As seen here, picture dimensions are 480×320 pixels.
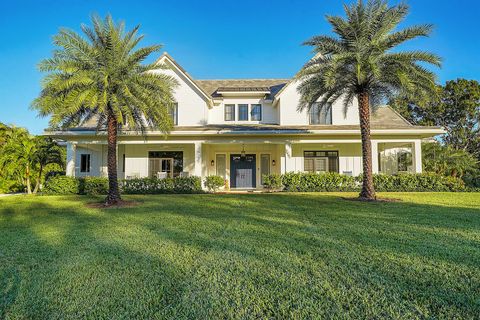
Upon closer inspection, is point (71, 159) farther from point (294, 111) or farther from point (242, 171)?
point (294, 111)

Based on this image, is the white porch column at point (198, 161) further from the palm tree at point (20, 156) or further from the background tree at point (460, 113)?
the background tree at point (460, 113)

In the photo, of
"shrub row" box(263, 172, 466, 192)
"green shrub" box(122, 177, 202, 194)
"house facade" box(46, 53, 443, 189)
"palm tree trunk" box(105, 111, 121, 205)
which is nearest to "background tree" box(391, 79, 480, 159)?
"house facade" box(46, 53, 443, 189)

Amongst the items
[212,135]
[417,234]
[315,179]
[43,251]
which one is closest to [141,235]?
[43,251]

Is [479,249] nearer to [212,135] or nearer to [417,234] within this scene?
[417,234]

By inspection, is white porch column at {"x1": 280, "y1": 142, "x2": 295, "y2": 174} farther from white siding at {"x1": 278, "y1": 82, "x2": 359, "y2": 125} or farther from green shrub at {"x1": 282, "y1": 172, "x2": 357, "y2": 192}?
white siding at {"x1": 278, "y1": 82, "x2": 359, "y2": 125}

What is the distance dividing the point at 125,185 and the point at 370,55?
14562 millimetres

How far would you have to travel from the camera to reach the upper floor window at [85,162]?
19969 mm

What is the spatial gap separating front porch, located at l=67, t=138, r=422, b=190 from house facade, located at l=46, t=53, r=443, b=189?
0.07m

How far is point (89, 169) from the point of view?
19.9 meters

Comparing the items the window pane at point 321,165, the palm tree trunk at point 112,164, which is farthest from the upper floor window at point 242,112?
the palm tree trunk at point 112,164

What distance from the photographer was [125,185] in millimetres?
16672

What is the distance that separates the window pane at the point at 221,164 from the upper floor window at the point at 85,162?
916cm

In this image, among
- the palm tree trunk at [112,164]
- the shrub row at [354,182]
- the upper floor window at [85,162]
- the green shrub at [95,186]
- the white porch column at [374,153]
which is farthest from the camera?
the upper floor window at [85,162]

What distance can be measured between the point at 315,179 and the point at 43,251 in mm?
14094
